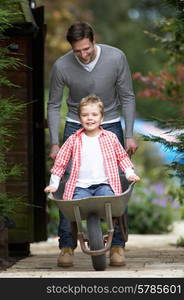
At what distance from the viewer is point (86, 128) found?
22.9ft

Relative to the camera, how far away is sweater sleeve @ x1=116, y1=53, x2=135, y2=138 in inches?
292

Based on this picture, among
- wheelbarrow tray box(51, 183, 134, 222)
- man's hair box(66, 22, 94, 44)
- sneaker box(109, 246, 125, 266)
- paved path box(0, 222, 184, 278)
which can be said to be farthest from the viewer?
sneaker box(109, 246, 125, 266)

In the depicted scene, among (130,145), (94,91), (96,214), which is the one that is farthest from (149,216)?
(96,214)

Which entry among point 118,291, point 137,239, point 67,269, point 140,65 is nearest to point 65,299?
point 118,291

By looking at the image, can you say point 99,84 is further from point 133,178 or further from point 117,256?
point 117,256

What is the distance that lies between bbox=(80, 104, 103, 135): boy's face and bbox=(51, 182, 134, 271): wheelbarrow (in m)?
0.55

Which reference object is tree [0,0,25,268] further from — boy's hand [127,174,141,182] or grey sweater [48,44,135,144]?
boy's hand [127,174,141,182]

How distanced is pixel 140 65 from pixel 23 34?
28561mm

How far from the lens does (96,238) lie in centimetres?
671

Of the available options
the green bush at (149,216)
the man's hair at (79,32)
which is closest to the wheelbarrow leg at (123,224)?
the man's hair at (79,32)

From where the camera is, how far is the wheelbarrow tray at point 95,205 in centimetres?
664

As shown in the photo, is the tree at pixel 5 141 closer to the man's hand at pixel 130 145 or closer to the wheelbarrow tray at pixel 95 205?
the wheelbarrow tray at pixel 95 205

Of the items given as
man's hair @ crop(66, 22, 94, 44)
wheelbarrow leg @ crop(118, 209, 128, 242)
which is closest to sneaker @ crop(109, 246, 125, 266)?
wheelbarrow leg @ crop(118, 209, 128, 242)

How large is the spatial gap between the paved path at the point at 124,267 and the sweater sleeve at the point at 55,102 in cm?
104
